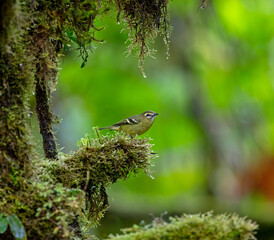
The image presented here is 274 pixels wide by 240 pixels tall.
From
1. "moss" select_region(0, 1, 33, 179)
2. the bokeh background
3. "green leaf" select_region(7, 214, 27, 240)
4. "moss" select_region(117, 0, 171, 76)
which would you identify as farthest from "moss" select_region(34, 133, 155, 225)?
the bokeh background

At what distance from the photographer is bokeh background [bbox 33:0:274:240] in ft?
30.1

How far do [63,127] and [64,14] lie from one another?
6.33m

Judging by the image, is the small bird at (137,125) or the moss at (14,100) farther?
the small bird at (137,125)

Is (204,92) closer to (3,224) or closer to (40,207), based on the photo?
(40,207)

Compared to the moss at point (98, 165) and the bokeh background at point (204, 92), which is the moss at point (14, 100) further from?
the bokeh background at point (204, 92)

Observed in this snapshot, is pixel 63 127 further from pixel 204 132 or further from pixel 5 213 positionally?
pixel 5 213

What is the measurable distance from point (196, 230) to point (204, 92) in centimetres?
821

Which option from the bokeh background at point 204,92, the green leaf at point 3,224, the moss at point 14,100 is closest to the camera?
the green leaf at point 3,224

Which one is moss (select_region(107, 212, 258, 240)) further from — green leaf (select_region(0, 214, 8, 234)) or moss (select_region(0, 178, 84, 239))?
green leaf (select_region(0, 214, 8, 234))

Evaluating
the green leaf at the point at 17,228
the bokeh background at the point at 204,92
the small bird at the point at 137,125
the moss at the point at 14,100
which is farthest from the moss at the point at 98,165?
the bokeh background at the point at 204,92

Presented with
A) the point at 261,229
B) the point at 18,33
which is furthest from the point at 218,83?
the point at 18,33

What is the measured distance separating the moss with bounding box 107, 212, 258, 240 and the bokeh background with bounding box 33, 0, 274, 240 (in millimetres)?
6707

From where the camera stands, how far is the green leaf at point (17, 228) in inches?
75.0

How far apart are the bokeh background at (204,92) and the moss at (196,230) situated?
22.0ft
